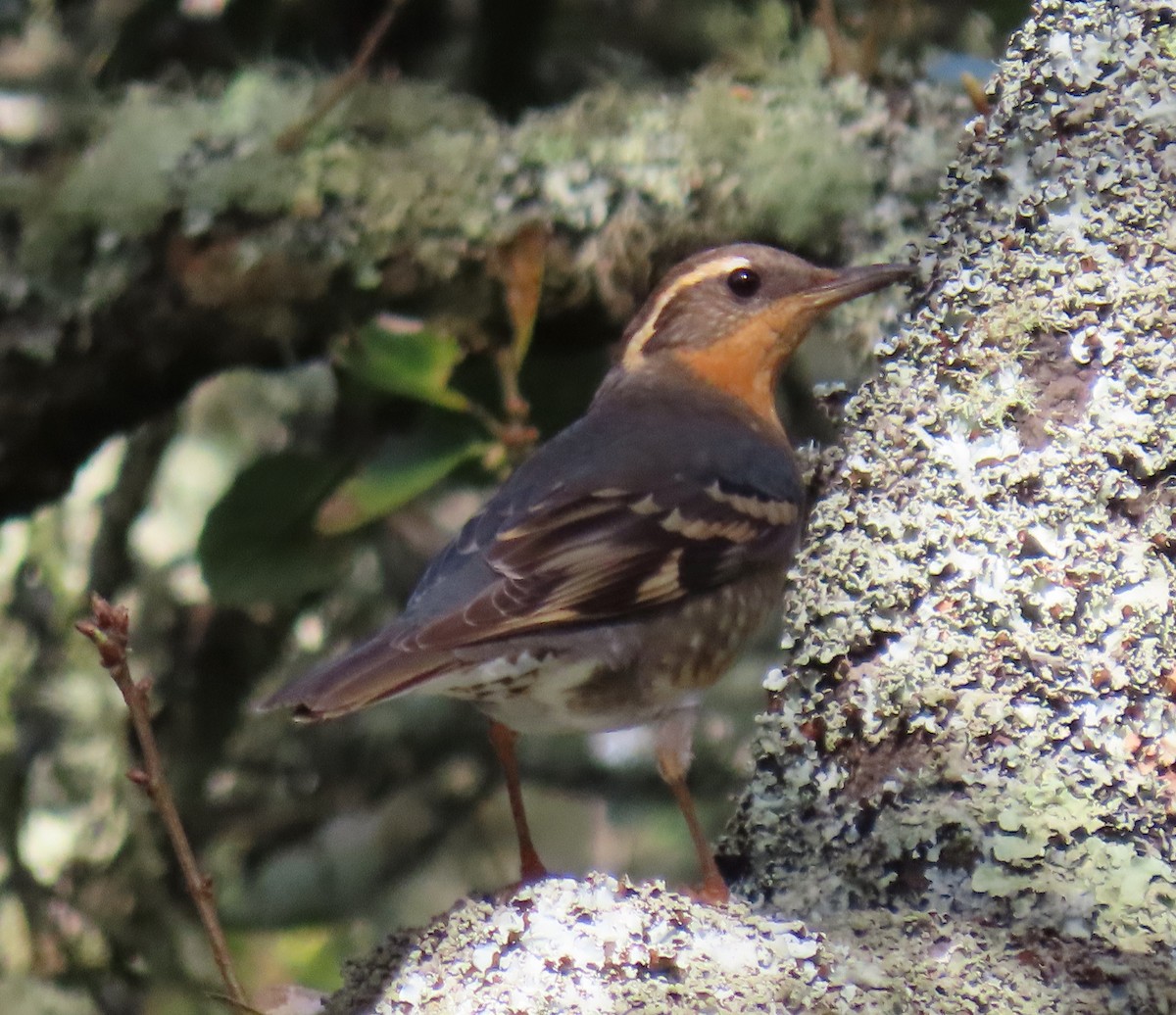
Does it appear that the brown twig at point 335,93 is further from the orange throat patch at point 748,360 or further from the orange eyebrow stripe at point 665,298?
the orange throat patch at point 748,360

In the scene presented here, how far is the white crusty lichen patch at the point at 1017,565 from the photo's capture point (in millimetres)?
2363

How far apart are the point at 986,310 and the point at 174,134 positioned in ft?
8.97

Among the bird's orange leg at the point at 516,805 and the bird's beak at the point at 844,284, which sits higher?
the bird's beak at the point at 844,284

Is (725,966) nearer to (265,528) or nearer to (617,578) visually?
(617,578)

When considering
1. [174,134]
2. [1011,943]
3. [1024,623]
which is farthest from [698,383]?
[1011,943]

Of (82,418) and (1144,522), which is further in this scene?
(82,418)

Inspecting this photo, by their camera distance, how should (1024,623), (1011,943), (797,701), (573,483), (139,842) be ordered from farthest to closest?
(139,842)
(573,483)
(797,701)
(1024,623)
(1011,943)

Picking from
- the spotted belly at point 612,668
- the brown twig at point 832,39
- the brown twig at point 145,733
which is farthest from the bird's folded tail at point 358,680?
the brown twig at point 832,39

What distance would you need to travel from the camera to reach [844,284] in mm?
4258

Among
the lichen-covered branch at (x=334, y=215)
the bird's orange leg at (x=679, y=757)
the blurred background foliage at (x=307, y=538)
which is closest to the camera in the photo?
the bird's orange leg at (x=679, y=757)

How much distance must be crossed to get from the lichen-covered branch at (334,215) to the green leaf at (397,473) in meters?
0.55

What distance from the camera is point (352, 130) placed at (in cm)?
475

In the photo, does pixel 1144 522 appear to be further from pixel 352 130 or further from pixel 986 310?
pixel 352 130

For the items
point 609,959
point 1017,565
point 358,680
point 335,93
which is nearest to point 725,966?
point 609,959
